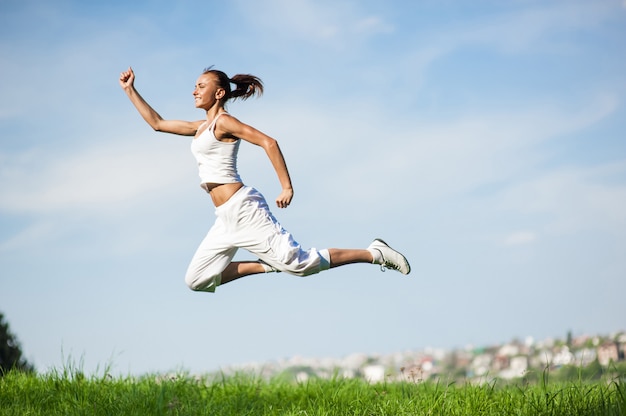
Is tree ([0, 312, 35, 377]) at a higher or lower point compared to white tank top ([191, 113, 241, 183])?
lower

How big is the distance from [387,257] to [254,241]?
1466mm

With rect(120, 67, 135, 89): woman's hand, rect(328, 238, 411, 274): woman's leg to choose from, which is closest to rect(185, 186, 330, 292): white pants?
rect(328, 238, 411, 274): woman's leg

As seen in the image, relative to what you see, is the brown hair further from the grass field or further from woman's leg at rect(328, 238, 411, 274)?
the grass field

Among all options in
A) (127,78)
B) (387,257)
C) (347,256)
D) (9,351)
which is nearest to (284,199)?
(347,256)

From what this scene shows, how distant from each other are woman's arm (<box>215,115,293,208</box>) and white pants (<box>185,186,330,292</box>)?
503 mm

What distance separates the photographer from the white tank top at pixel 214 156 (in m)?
6.47

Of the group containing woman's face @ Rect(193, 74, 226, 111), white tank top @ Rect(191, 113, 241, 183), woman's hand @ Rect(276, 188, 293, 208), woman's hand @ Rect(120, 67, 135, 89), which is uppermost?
woman's hand @ Rect(120, 67, 135, 89)

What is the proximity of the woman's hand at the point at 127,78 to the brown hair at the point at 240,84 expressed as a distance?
0.88 meters

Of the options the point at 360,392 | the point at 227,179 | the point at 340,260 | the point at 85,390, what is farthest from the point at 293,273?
the point at 85,390

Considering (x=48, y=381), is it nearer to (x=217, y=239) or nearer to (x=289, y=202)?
(x=217, y=239)

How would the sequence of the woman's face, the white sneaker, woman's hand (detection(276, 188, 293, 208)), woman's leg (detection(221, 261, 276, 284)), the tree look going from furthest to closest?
the tree → the white sneaker → woman's leg (detection(221, 261, 276, 284)) → the woman's face → woman's hand (detection(276, 188, 293, 208))

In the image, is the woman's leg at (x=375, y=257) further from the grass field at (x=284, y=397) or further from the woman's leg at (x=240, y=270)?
the grass field at (x=284, y=397)

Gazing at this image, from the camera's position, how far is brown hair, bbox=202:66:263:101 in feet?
22.5

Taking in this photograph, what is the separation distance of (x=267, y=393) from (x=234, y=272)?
1778 millimetres
